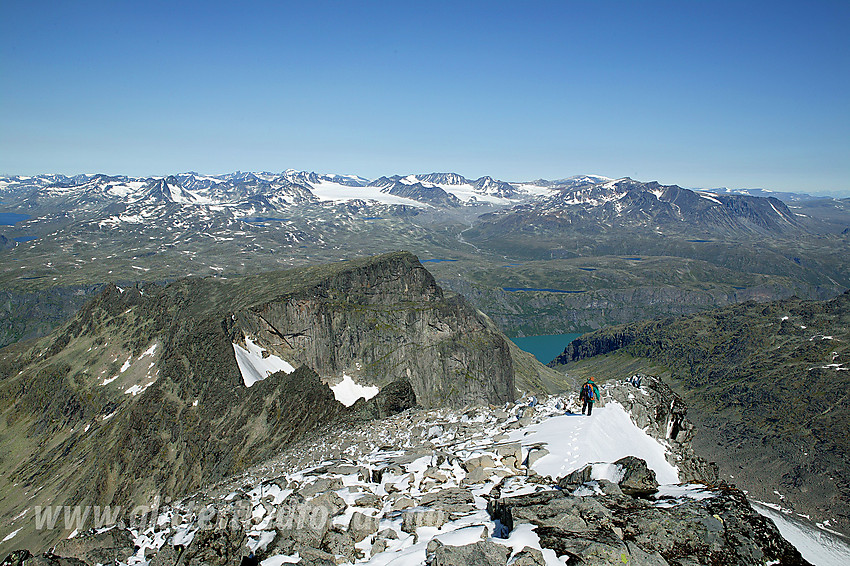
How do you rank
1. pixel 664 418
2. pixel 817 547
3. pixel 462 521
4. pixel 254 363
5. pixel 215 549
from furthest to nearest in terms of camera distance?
pixel 254 363 < pixel 664 418 < pixel 817 547 < pixel 462 521 < pixel 215 549

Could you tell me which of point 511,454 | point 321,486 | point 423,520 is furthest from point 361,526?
point 511,454

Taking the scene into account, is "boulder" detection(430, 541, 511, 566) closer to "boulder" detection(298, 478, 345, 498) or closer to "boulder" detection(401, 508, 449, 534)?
"boulder" detection(401, 508, 449, 534)

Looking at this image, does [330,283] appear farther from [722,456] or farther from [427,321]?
[722,456]

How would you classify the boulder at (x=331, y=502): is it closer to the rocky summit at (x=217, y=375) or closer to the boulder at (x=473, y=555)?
the boulder at (x=473, y=555)

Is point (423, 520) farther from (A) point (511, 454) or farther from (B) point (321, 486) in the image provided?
(A) point (511, 454)

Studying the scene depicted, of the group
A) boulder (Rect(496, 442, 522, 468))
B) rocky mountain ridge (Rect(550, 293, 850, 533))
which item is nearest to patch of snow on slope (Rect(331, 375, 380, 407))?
boulder (Rect(496, 442, 522, 468))

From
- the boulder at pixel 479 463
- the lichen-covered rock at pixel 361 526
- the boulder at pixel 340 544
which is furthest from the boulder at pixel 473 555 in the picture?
the boulder at pixel 479 463

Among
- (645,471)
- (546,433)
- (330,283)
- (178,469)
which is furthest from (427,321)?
(645,471)
